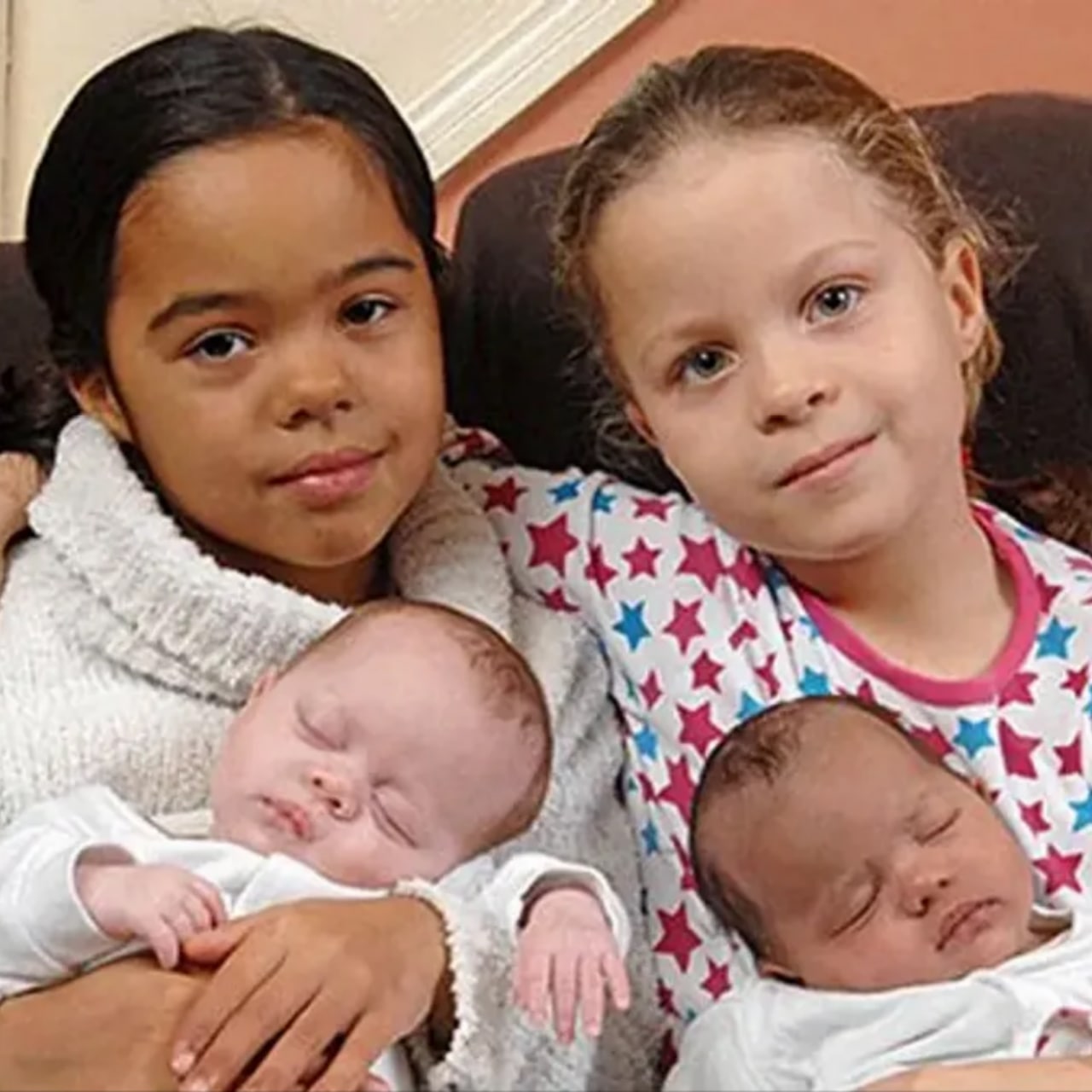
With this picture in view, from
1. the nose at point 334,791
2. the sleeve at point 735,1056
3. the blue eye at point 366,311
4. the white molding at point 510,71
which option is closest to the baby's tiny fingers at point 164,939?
the nose at point 334,791

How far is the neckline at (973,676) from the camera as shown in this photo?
4.80 feet

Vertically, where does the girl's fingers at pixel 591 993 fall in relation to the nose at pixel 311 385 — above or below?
below

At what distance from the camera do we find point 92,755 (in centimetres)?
143

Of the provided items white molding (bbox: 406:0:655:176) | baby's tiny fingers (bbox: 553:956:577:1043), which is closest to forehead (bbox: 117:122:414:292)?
baby's tiny fingers (bbox: 553:956:577:1043)

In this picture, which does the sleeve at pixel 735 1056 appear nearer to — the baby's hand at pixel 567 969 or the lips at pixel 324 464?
the baby's hand at pixel 567 969

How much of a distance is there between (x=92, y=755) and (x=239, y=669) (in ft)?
0.33

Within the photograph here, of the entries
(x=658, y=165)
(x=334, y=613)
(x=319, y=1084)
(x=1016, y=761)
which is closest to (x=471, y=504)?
(x=334, y=613)

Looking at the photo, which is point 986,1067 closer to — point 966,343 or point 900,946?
point 900,946

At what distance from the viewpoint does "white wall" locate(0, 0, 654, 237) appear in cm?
264

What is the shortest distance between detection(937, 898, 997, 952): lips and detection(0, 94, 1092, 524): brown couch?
1.42 ft

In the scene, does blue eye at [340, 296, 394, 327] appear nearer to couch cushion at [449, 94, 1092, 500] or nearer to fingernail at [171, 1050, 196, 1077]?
couch cushion at [449, 94, 1092, 500]

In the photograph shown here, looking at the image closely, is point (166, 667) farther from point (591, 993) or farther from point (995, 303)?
point (995, 303)

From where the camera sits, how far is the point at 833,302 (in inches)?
56.1

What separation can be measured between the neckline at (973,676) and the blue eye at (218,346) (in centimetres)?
37
